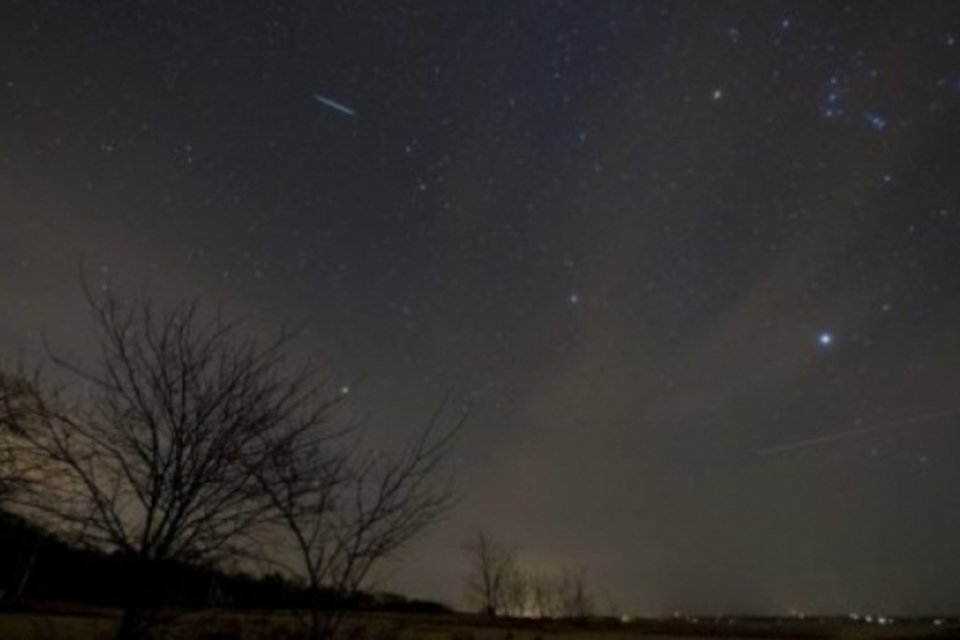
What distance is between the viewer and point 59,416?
6.19 metres

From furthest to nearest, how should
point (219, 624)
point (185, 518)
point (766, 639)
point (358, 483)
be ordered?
point (766, 639), point (219, 624), point (358, 483), point (185, 518)

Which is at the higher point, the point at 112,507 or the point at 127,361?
the point at 127,361

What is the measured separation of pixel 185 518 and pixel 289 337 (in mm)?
1916

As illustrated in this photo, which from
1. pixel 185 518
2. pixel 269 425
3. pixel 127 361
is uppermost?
Result: pixel 127 361

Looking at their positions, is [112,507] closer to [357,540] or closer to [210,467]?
[210,467]

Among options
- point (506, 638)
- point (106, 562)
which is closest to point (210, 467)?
point (106, 562)

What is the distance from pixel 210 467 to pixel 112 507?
0.81m

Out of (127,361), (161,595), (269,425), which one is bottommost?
(161,595)

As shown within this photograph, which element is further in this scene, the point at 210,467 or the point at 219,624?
the point at 219,624

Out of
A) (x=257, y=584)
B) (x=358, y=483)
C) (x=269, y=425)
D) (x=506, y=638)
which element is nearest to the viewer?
(x=269, y=425)

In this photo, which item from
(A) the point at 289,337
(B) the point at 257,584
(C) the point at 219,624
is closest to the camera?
(A) the point at 289,337

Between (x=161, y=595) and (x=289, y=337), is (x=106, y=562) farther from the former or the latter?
(x=289, y=337)

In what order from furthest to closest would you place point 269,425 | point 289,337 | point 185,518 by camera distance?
point 289,337, point 269,425, point 185,518

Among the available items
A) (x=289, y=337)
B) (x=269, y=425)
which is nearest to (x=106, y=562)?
(x=269, y=425)
